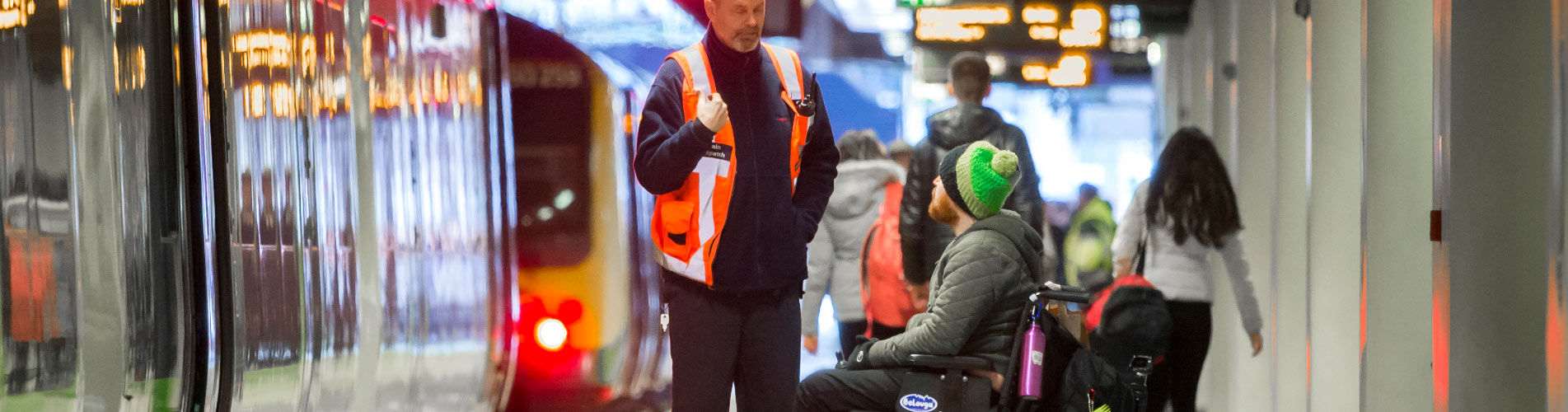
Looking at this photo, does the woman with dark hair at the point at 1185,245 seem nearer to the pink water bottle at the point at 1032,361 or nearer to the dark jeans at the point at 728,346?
the pink water bottle at the point at 1032,361

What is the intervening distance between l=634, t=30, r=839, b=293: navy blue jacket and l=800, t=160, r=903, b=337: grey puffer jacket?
1.24m

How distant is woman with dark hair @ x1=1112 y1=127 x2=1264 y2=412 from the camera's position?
4.80 meters

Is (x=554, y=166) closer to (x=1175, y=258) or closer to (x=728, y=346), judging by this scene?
(x=728, y=346)

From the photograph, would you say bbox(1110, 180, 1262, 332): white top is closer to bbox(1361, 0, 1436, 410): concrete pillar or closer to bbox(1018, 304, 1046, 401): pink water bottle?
bbox(1361, 0, 1436, 410): concrete pillar

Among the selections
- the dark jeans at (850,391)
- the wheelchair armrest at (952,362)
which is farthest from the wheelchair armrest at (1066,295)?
the dark jeans at (850,391)

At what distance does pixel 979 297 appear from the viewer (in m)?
3.28

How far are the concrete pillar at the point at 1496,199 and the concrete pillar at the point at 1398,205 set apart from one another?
12.8 inches

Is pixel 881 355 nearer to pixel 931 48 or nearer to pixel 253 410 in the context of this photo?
pixel 931 48

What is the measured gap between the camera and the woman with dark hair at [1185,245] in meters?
4.80

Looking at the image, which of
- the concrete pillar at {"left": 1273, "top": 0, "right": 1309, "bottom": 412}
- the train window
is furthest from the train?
the concrete pillar at {"left": 1273, "top": 0, "right": 1309, "bottom": 412}

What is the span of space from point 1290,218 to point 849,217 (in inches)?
61.0

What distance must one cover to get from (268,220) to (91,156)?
0.73 metres

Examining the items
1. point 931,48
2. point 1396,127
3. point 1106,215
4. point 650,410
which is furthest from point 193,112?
point 1396,127

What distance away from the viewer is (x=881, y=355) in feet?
11.2
